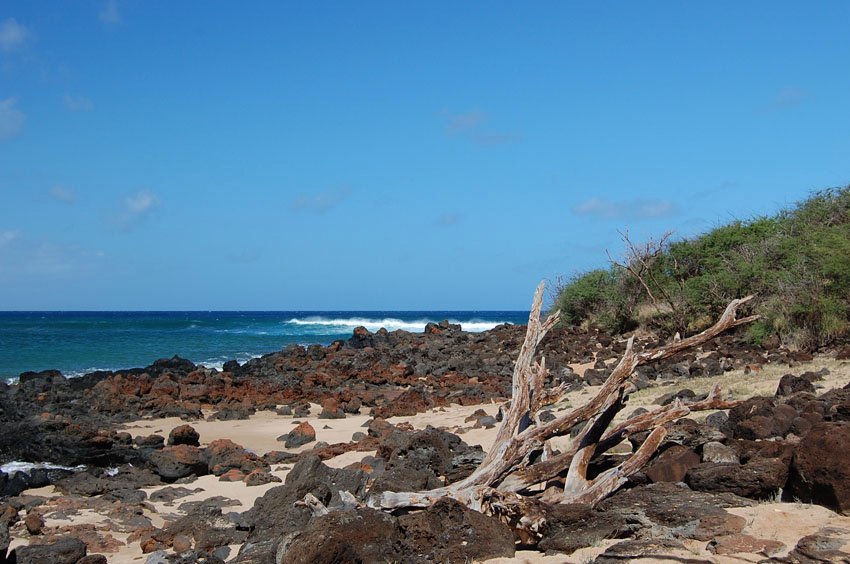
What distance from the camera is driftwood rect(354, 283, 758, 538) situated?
657 cm

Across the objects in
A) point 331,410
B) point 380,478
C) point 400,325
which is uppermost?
point 380,478

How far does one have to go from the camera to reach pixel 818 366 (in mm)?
15617

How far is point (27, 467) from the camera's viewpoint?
37.8 ft

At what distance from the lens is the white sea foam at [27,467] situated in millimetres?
11223

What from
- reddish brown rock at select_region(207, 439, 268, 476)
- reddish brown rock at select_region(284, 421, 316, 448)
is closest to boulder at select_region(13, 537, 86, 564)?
reddish brown rock at select_region(207, 439, 268, 476)

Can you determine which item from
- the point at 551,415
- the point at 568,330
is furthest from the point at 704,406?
the point at 568,330

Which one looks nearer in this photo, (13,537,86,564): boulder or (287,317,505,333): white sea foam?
(13,537,86,564): boulder

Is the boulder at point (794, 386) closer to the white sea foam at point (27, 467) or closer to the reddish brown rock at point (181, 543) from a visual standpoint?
the reddish brown rock at point (181, 543)

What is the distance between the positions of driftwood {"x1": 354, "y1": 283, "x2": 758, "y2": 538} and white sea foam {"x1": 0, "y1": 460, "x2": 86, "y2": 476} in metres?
7.10

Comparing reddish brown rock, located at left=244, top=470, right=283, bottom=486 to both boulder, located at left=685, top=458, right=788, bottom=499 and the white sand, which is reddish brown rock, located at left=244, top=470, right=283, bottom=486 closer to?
the white sand

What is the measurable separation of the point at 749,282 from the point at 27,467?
20.9 metres

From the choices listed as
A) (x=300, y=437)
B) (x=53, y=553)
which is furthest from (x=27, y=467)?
(x=53, y=553)

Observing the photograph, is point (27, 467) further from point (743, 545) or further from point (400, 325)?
point (400, 325)

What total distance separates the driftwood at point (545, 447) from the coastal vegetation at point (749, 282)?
8846mm
